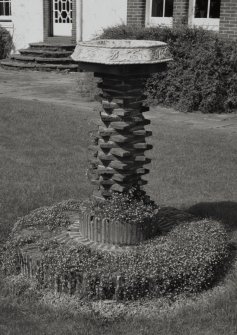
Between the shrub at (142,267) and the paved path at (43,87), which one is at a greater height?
the shrub at (142,267)

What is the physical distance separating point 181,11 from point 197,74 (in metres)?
3.57

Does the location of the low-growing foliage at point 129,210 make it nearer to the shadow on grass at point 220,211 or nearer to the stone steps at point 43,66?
the shadow on grass at point 220,211

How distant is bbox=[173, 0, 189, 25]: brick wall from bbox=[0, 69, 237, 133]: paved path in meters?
3.01

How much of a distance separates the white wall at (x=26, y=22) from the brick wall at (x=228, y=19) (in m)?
8.19

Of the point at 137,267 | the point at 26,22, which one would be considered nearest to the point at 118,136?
the point at 137,267

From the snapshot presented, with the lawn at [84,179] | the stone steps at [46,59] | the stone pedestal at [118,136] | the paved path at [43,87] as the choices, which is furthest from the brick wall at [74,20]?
the stone pedestal at [118,136]

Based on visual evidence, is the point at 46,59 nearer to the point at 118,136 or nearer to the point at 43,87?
the point at 43,87

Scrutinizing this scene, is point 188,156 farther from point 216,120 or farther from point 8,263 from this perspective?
point 8,263

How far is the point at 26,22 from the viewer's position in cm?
1939

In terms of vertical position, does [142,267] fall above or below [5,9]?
below

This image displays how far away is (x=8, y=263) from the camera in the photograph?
170 inches

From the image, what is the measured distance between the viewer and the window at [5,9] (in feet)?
66.7

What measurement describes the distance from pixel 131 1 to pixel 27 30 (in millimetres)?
5764

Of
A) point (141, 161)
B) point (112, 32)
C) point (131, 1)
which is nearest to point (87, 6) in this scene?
point (131, 1)
